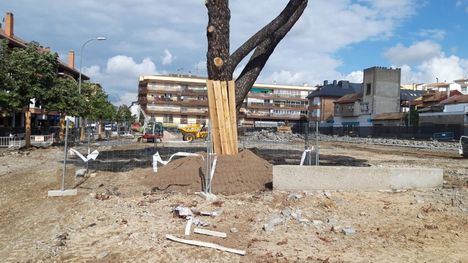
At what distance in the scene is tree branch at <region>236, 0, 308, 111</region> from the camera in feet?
48.9

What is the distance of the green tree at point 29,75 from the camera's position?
2577 cm

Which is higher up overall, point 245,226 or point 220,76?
point 220,76

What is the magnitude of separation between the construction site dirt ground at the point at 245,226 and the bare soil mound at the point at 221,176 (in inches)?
12.1

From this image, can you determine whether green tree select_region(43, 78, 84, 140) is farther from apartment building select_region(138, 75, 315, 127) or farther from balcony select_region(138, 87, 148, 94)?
balcony select_region(138, 87, 148, 94)

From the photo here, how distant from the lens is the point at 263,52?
15094 millimetres

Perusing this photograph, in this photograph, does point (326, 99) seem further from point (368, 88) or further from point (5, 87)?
point (5, 87)

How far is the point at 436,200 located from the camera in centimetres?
928

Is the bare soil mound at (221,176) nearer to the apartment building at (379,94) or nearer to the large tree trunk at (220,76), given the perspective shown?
the large tree trunk at (220,76)

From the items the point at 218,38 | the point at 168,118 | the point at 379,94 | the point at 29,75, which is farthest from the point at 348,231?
the point at 168,118

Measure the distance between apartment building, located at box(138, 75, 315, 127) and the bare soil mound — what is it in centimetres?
9802

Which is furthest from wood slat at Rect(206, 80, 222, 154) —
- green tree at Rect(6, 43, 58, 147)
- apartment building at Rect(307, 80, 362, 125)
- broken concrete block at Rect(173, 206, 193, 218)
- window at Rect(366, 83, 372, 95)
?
apartment building at Rect(307, 80, 362, 125)

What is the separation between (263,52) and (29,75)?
16537 millimetres

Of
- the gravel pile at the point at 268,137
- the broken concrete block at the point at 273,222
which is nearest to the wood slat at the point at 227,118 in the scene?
the broken concrete block at the point at 273,222

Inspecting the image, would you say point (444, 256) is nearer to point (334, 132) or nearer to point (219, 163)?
point (219, 163)
